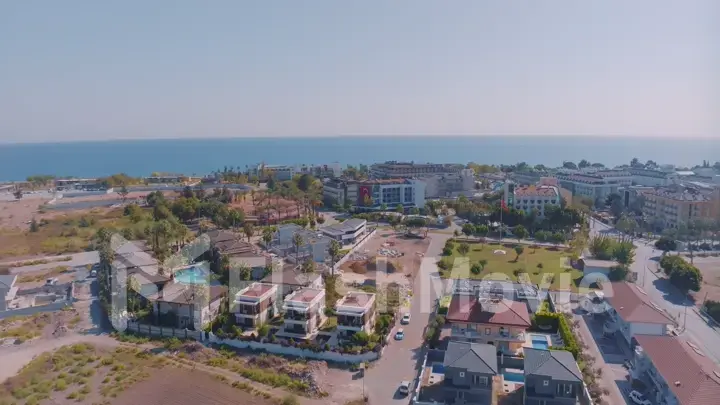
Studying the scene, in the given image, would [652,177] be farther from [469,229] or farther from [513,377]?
[513,377]

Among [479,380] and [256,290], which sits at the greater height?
[256,290]

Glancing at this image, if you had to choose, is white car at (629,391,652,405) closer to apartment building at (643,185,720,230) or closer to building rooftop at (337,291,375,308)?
building rooftop at (337,291,375,308)

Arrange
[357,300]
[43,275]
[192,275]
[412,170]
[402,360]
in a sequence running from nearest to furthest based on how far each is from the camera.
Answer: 1. [402,360]
2. [357,300]
3. [192,275]
4. [43,275]
5. [412,170]

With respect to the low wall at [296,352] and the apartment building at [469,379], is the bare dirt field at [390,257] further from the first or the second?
the apartment building at [469,379]

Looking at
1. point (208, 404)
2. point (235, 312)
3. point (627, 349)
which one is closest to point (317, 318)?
point (235, 312)

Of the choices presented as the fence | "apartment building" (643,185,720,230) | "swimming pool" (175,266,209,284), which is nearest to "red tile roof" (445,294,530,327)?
the fence

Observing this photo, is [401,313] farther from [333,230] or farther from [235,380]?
[333,230]

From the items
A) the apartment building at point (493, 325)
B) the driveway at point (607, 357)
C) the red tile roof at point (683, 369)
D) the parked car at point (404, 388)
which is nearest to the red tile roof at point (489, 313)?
the apartment building at point (493, 325)

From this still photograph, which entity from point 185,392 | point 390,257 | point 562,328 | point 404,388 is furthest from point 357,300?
point 390,257
